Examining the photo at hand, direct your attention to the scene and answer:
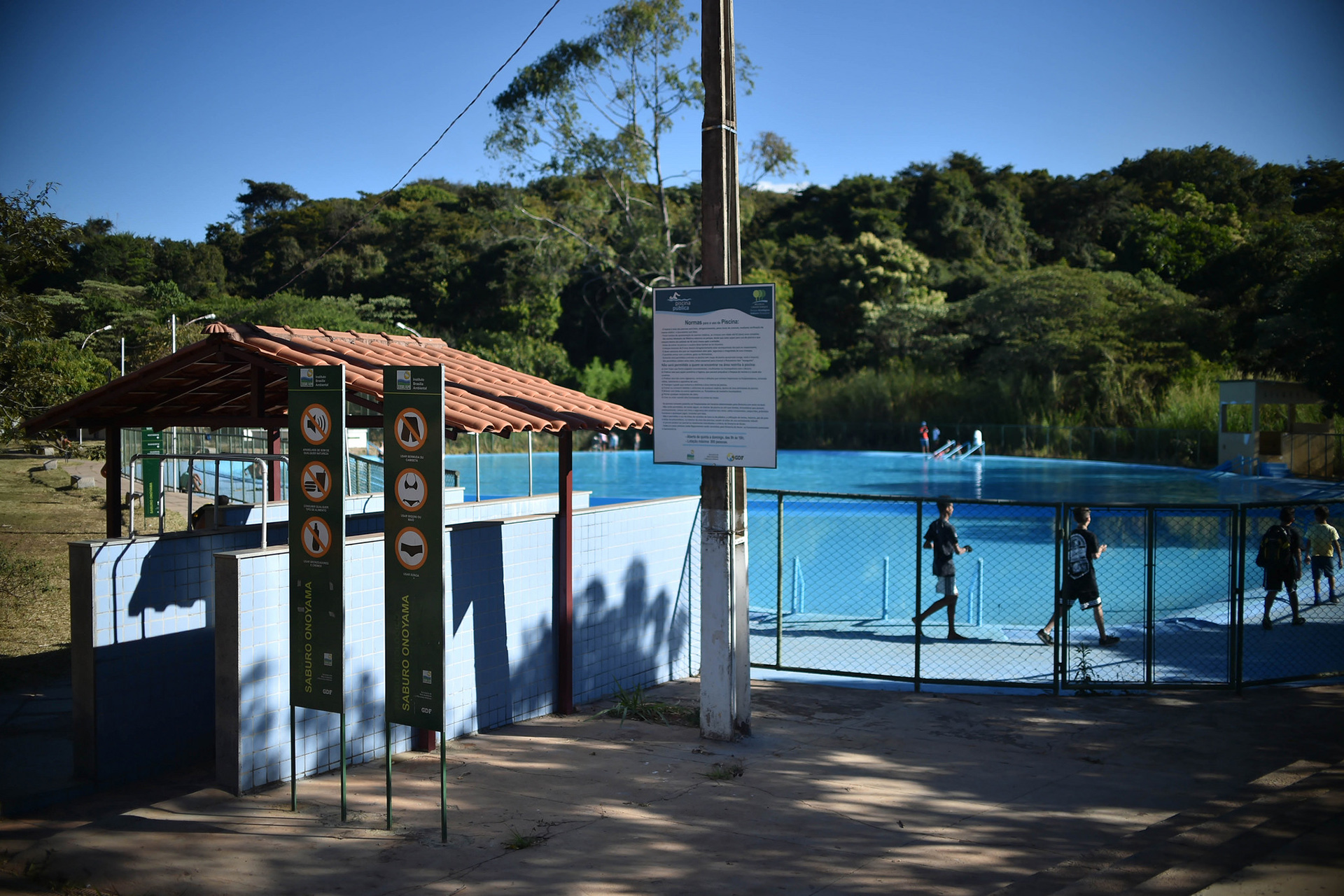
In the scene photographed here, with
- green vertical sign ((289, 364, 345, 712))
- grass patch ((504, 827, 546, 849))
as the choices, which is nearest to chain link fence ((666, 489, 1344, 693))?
grass patch ((504, 827, 546, 849))

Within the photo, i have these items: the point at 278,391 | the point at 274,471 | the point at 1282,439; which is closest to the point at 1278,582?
the point at 278,391

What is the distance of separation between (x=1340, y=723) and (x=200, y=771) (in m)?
8.78

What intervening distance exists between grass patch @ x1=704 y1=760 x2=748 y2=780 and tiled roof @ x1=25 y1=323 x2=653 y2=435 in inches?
106

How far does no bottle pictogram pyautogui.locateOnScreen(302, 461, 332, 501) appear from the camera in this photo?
5.84 m

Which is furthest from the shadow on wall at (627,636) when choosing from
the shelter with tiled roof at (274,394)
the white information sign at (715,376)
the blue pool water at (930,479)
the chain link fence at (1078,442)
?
the chain link fence at (1078,442)

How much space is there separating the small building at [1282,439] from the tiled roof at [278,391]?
103 ft

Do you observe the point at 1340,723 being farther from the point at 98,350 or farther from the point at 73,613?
the point at 98,350

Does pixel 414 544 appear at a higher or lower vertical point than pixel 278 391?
lower

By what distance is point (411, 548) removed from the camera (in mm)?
5797

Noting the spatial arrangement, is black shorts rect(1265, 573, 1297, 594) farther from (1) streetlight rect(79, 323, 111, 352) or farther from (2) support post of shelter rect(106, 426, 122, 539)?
(1) streetlight rect(79, 323, 111, 352)

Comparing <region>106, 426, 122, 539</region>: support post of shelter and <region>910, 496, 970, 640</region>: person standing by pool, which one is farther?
<region>910, 496, 970, 640</region>: person standing by pool

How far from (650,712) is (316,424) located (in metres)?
3.90

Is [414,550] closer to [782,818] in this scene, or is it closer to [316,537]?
[316,537]

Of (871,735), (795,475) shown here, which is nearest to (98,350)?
(795,475)
